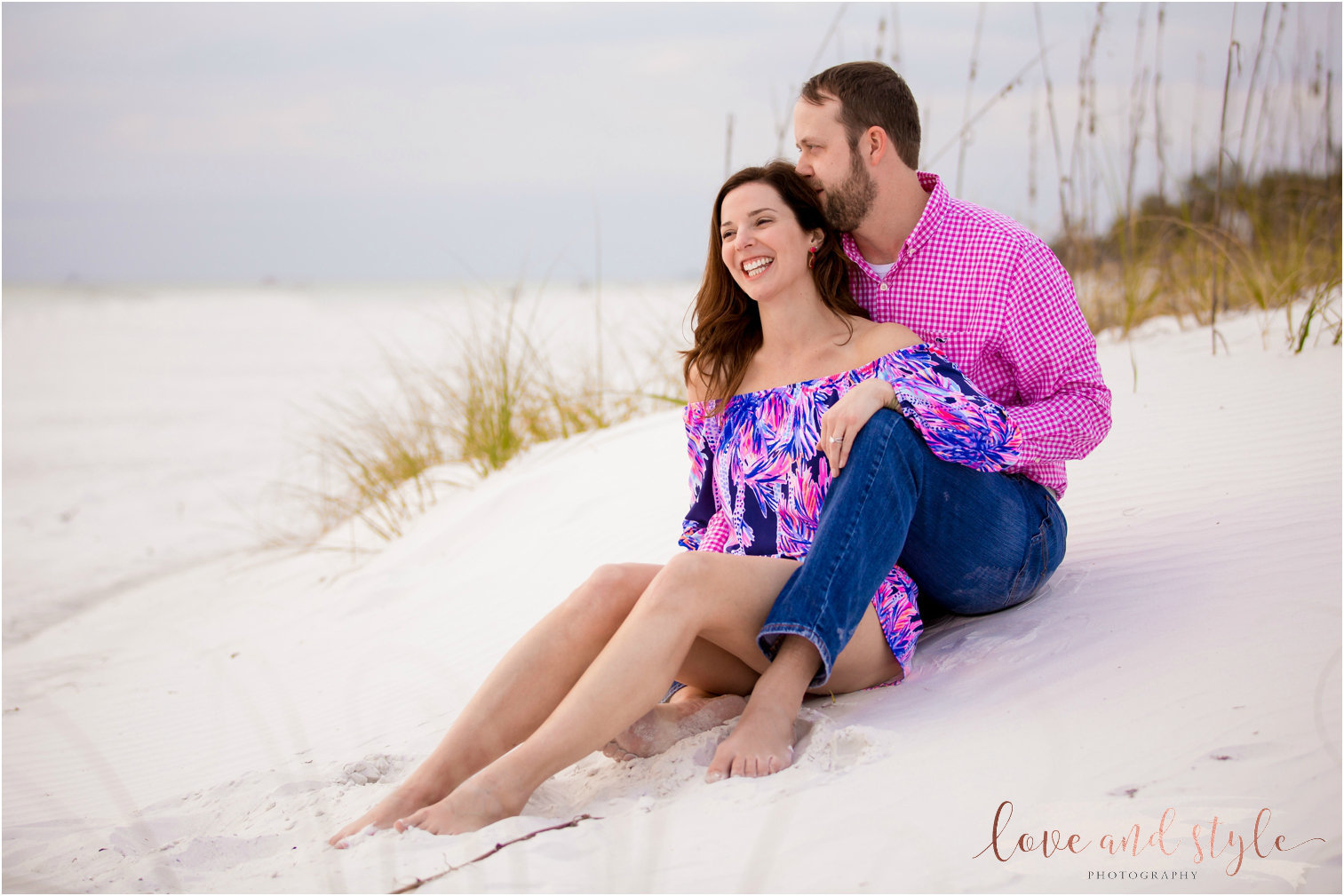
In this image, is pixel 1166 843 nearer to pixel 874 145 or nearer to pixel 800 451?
pixel 800 451

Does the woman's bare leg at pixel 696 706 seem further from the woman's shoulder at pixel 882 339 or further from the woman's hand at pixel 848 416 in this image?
the woman's shoulder at pixel 882 339

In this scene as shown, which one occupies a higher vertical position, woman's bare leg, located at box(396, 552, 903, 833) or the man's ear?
the man's ear

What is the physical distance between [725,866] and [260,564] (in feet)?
15.2

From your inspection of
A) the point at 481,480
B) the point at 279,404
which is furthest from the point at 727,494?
the point at 279,404

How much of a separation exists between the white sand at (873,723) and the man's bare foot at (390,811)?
52mm

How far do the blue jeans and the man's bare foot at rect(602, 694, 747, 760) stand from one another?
26 centimetres

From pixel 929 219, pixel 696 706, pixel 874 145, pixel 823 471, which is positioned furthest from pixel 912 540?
pixel 874 145

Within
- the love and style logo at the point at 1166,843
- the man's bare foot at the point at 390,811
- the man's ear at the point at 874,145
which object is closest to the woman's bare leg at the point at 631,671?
the man's bare foot at the point at 390,811

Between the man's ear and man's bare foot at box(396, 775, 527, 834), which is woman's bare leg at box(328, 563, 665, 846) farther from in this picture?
the man's ear

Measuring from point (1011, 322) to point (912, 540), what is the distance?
637 mm

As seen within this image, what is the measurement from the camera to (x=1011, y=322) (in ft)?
7.89

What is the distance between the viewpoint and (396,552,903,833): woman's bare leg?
1757 millimetres

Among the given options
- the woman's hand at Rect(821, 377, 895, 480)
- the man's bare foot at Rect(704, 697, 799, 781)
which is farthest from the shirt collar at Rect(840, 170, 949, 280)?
the man's bare foot at Rect(704, 697, 799, 781)

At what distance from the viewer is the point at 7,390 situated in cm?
1184
